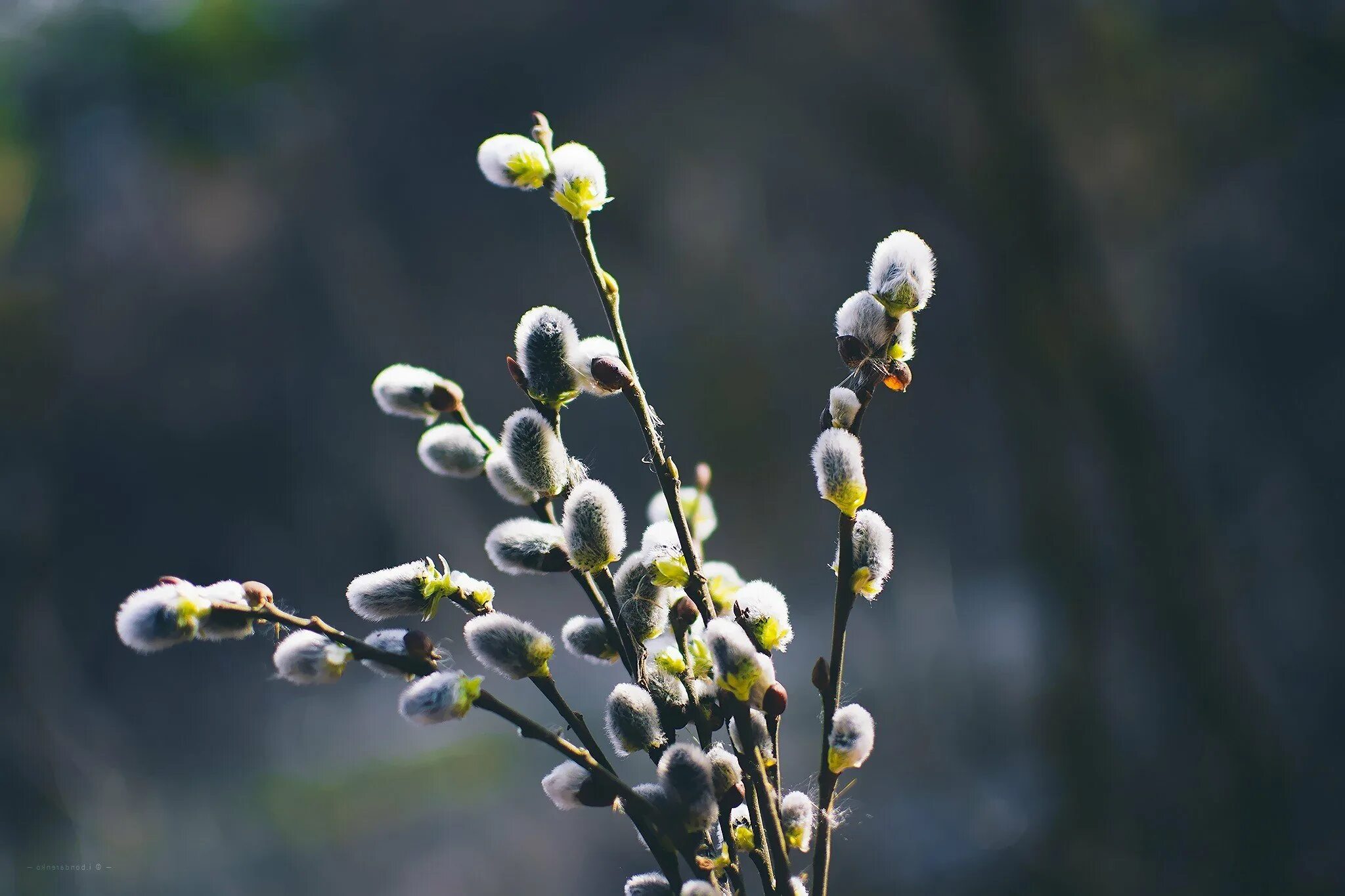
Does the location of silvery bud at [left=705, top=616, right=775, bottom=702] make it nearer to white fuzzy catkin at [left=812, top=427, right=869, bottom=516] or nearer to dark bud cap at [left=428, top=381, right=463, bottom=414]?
white fuzzy catkin at [left=812, top=427, right=869, bottom=516]

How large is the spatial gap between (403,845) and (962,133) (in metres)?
2.44

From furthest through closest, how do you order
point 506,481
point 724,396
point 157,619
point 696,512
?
point 724,396 < point 696,512 < point 506,481 < point 157,619

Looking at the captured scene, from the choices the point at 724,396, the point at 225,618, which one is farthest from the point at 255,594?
the point at 724,396

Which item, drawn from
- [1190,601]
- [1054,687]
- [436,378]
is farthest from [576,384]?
[1054,687]

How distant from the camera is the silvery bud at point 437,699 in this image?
30cm

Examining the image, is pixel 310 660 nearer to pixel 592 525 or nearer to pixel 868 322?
pixel 592 525

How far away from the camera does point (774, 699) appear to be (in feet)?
1.04

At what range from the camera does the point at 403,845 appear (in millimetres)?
2105

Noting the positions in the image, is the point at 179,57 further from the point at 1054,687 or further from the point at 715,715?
the point at 1054,687

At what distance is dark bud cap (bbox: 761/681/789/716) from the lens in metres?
0.32

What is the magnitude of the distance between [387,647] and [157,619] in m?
0.08

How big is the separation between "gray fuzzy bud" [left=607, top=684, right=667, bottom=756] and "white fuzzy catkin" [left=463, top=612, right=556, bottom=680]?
0.12 feet

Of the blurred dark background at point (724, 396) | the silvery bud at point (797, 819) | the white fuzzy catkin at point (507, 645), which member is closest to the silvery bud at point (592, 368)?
the white fuzzy catkin at point (507, 645)

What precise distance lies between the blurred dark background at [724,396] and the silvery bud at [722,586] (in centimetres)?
153
